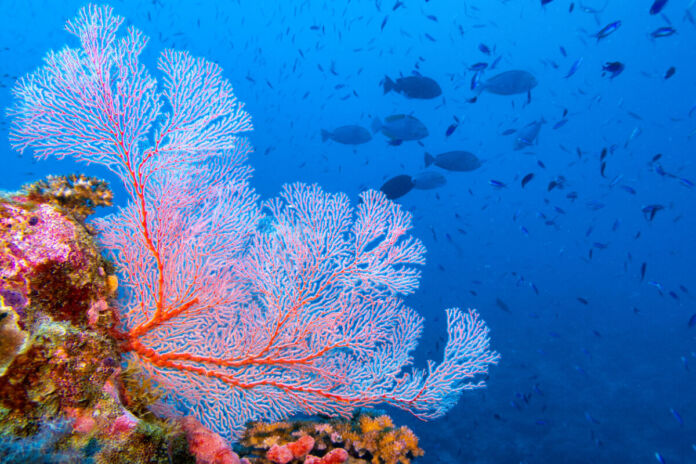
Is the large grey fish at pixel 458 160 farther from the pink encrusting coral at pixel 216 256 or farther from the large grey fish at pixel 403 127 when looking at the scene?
the pink encrusting coral at pixel 216 256

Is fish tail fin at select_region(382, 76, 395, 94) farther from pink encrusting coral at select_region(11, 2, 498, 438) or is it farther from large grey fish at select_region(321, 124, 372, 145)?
pink encrusting coral at select_region(11, 2, 498, 438)

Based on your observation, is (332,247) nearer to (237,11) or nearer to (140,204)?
(140,204)

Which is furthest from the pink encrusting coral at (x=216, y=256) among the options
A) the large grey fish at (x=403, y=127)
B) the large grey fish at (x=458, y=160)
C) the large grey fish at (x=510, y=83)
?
the large grey fish at (x=510, y=83)

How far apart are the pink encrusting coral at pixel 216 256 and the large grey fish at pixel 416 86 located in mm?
5342

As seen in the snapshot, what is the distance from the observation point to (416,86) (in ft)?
28.1

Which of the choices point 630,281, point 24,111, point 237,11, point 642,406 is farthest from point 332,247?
point 237,11

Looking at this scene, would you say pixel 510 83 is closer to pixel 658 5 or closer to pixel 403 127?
pixel 658 5

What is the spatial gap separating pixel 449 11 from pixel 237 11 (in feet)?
139

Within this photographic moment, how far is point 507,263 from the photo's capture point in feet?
145

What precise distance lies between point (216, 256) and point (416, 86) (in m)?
6.92

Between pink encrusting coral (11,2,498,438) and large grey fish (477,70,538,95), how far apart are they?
689cm

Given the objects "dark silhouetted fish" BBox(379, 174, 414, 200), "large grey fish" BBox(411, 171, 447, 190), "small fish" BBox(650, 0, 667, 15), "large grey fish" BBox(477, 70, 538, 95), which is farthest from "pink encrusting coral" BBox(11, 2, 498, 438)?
"small fish" BBox(650, 0, 667, 15)

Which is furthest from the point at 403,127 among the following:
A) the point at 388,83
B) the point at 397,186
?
the point at 397,186

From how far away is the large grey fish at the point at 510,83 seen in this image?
908cm
